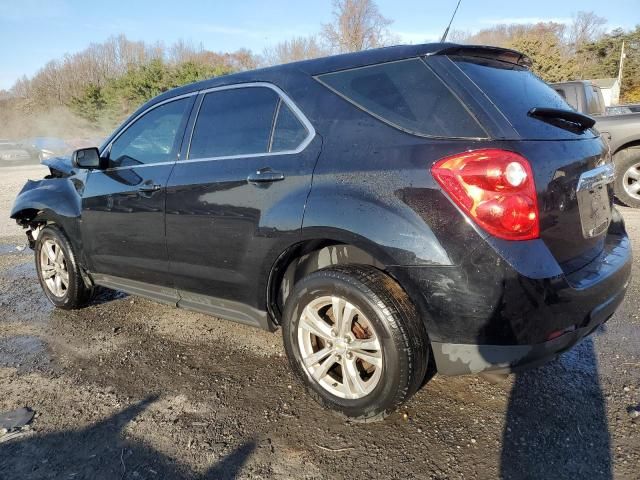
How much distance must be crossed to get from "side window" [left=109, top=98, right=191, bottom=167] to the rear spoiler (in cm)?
183

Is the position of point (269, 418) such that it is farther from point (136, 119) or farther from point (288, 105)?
point (136, 119)

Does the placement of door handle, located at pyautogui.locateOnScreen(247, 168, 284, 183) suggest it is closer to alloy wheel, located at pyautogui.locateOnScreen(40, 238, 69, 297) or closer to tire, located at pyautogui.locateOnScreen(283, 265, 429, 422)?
tire, located at pyautogui.locateOnScreen(283, 265, 429, 422)

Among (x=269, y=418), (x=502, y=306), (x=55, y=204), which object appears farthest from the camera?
(x=55, y=204)

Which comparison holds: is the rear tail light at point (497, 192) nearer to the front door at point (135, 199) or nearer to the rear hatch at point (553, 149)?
the rear hatch at point (553, 149)

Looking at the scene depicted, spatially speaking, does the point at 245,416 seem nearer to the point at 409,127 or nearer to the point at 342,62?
the point at 409,127

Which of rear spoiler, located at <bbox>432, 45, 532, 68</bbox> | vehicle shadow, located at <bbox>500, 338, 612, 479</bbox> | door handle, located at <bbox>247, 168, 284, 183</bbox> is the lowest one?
vehicle shadow, located at <bbox>500, 338, 612, 479</bbox>

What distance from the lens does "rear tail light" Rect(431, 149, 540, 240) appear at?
208cm

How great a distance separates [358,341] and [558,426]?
1.06 m

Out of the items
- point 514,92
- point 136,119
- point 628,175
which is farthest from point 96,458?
point 628,175

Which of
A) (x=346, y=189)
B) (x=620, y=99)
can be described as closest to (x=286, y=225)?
(x=346, y=189)

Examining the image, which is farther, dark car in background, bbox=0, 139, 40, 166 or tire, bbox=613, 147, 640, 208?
dark car in background, bbox=0, 139, 40, 166

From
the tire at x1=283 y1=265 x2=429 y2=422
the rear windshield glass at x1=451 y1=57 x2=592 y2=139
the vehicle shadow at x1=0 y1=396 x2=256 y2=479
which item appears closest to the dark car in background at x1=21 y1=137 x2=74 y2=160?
the vehicle shadow at x1=0 y1=396 x2=256 y2=479

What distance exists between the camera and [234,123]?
10.1ft

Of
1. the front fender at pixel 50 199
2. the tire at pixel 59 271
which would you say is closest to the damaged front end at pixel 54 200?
the front fender at pixel 50 199
